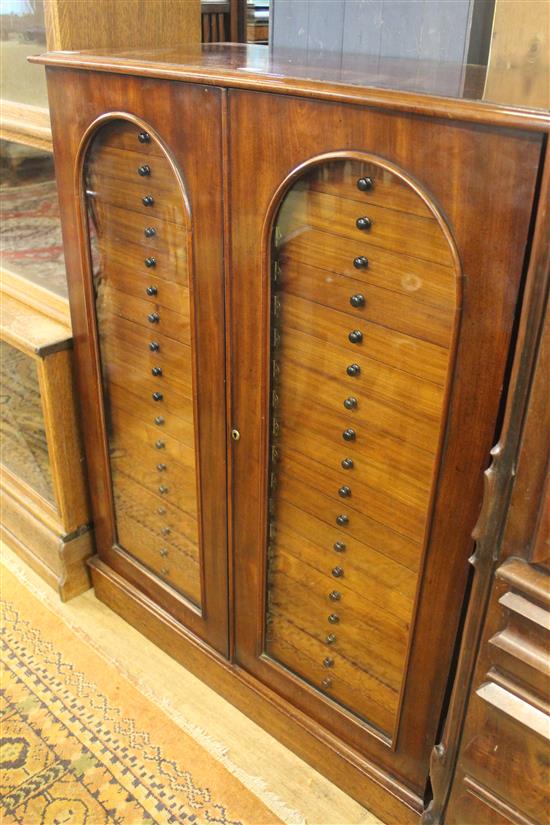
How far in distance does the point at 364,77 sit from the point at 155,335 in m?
0.71

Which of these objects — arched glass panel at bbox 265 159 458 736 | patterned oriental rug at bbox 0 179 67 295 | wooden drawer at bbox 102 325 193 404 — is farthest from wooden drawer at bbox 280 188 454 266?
patterned oriental rug at bbox 0 179 67 295

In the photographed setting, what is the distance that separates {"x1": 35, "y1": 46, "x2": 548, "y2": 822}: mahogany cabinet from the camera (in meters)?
1.07

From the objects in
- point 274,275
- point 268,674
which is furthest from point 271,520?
point 274,275

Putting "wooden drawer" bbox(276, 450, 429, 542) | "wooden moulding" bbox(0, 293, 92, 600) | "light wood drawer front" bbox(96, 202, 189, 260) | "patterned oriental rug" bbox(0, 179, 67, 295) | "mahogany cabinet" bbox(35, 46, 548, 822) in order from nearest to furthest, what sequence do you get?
"mahogany cabinet" bbox(35, 46, 548, 822) → "wooden drawer" bbox(276, 450, 429, 542) → "light wood drawer front" bbox(96, 202, 189, 260) → "wooden moulding" bbox(0, 293, 92, 600) → "patterned oriental rug" bbox(0, 179, 67, 295)

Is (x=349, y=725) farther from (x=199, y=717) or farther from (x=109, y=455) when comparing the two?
(x=109, y=455)

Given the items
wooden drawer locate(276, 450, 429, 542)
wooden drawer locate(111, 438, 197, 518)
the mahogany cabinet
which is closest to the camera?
the mahogany cabinet

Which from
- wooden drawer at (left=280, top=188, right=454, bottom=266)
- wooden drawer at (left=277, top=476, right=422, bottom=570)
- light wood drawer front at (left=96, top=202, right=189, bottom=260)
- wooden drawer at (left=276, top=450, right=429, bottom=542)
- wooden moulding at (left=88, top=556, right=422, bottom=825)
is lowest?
wooden moulding at (left=88, top=556, right=422, bottom=825)

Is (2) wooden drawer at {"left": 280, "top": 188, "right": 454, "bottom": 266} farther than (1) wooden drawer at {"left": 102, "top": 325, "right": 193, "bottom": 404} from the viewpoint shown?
No

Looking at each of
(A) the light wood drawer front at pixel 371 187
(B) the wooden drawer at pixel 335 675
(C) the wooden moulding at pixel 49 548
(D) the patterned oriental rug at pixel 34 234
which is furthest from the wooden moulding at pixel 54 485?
(A) the light wood drawer front at pixel 371 187

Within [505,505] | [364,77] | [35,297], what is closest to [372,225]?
[364,77]

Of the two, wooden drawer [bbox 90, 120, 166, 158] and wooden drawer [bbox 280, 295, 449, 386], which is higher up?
wooden drawer [bbox 90, 120, 166, 158]

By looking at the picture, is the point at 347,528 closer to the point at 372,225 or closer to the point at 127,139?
the point at 372,225

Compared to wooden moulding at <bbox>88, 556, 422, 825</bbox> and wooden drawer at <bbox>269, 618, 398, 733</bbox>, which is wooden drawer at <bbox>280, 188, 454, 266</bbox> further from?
wooden moulding at <bbox>88, 556, 422, 825</bbox>

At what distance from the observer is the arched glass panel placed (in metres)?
1.13
